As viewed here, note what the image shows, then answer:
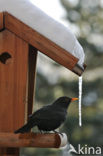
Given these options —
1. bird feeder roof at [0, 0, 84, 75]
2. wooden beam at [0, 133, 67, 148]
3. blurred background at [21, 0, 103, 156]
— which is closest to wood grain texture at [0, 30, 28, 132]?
bird feeder roof at [0, 0, 84, 75]

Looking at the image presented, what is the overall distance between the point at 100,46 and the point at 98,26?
87 cm

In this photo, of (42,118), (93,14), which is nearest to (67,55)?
(42,118)

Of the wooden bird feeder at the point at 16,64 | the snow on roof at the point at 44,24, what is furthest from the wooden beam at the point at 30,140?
the snow on roof at the point at 44,24

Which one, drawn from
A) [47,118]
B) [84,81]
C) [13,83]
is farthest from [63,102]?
[84,81]

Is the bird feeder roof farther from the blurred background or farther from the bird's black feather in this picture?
the blurred background

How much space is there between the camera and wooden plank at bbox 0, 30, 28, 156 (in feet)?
13.8

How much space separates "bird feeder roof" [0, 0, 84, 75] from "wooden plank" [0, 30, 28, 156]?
101 mm

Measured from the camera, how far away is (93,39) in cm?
1991

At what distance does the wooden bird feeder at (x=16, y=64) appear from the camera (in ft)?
13.7

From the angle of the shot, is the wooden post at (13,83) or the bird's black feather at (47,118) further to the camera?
the wooden post at (13,83)

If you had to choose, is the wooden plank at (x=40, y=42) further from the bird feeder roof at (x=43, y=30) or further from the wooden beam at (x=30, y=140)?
the wooden beam at (x=30, y=140)

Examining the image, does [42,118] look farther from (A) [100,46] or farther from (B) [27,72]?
(A) [100,46]

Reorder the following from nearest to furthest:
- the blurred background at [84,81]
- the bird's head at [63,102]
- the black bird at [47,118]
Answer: the black bird at [47,118], the bird's head at [63,102], the blurred background at [84,81]

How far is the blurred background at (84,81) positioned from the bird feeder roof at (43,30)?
465 inches
